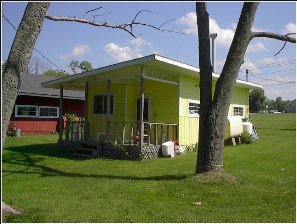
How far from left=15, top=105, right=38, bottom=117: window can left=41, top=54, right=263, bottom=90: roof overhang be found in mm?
7421

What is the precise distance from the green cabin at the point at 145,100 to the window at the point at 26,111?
669 centimetres

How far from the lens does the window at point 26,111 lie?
915 inches

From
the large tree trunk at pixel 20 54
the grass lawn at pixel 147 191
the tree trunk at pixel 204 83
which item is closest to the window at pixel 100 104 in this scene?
the grass lawn at pixel 147 191

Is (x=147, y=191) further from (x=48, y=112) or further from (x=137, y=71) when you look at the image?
(x=48, y=112)

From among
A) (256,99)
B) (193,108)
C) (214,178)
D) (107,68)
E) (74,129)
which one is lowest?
(214,178)

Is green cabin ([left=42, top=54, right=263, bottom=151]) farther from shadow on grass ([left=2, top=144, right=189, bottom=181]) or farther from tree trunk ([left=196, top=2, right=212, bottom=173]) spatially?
tree trunk ([left=196, top=2, right=212, bottom=173])

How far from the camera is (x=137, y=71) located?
14406 mm

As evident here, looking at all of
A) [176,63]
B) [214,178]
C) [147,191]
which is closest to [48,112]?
[176,63]

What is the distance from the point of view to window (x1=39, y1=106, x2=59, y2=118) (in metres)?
24.6

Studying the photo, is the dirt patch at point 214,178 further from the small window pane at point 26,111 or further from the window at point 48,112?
the window at point 48,112

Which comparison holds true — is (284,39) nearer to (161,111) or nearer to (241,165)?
(241,165)

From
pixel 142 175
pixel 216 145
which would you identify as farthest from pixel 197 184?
pixel 142 175

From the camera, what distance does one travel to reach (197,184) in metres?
8.12

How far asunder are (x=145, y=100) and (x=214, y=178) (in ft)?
28.0
